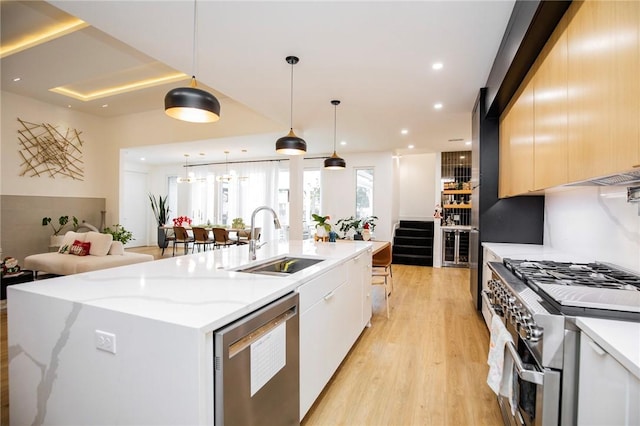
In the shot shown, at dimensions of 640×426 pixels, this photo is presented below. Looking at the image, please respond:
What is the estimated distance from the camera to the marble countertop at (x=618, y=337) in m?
0.84

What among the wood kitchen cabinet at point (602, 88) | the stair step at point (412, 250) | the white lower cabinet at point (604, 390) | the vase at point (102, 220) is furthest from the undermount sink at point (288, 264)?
the vase at point (102, 220)

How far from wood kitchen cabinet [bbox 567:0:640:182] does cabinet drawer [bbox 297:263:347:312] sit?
150cm

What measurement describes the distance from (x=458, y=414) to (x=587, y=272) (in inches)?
46.1

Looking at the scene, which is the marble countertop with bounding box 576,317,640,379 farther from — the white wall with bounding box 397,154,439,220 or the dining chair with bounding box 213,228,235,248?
the white wall with bounding box 397,154,439,220

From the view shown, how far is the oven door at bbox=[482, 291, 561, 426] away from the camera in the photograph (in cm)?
115

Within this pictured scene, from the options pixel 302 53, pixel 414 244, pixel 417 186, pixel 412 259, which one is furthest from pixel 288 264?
pixel 417 186

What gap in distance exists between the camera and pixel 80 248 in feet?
16.1

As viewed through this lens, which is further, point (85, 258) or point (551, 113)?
point (85, 258)

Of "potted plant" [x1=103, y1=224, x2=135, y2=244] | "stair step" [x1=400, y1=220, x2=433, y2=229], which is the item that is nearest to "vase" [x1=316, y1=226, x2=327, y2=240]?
"potted plant" [x1=103, y1=224, x2=135, y2=244]

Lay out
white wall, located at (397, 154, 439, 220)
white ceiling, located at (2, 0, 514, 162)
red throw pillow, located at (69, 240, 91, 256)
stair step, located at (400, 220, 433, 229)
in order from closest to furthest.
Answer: white ceiling, located at (2, 0, 514, 162) → red throw pillow, located at (69, 240, 91, 256) → stair step, located at (400, 220, 433, 229) → white wall, located at (397, 154, 439, 220)

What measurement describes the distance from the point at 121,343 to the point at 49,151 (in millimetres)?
7096

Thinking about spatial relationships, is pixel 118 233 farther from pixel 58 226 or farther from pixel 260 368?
pixel 260 368

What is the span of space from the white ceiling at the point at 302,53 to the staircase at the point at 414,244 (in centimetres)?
312

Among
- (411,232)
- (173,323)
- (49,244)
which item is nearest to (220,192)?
(49,244)
